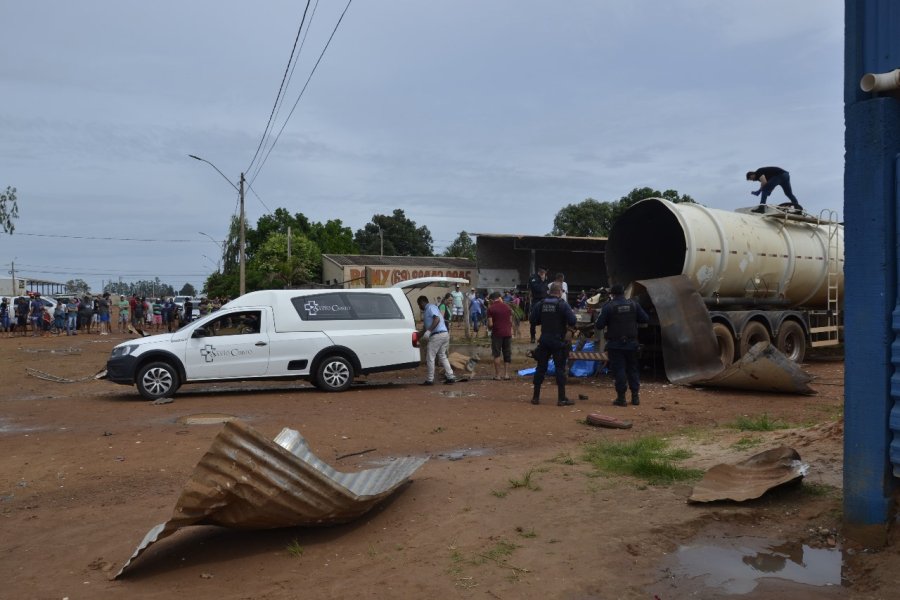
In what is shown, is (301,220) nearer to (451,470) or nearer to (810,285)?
(810,285)

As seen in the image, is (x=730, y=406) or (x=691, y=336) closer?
(x=730, y=406)

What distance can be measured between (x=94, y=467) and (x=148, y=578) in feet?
11.3

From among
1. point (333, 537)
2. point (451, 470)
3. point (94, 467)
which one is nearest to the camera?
point (333, 537)

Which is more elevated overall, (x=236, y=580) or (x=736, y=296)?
(x=736, y=296)

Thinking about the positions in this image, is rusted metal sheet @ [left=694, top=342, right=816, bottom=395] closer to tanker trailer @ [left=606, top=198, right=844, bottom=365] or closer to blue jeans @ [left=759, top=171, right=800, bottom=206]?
tanker trailer @ [left=606, top=198, right=844, bottom=365]

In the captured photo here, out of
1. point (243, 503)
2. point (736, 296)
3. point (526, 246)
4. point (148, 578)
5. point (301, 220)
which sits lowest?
point (148, 578)

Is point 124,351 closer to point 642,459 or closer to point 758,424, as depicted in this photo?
point 642,459

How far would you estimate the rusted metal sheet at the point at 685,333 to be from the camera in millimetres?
13008

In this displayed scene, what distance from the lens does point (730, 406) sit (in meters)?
11.1

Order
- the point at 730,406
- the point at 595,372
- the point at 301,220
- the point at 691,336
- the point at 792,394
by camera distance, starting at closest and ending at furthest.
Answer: the point at 730,406 → the point at 792,394 → the point at 691,336 → the point at 595,372 → the point at 301,220

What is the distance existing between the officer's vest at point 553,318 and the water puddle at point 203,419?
15.7 ft

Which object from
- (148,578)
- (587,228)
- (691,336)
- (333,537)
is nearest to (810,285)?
(691,336)

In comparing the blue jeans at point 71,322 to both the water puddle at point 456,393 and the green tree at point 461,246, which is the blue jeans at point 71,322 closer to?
the water puddle at point 456,393

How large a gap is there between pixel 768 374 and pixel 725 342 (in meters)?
2.33
